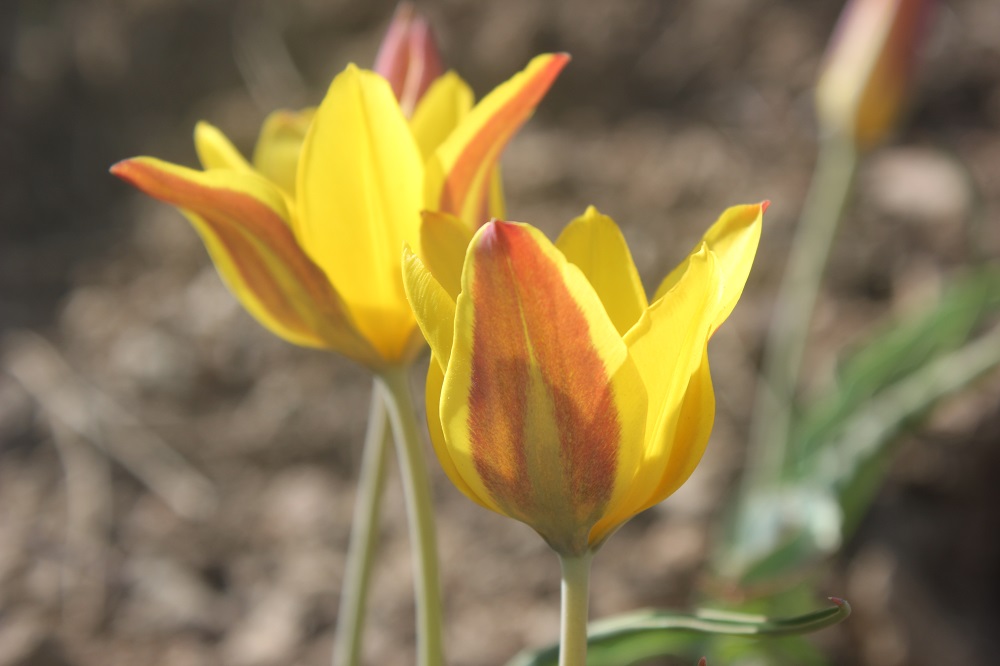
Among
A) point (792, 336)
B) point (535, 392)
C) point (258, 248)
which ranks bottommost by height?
point (535, 392)

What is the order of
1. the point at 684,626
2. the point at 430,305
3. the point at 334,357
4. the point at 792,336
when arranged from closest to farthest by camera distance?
the point at 430,305 → the point at 684,626 → the point at 792,336 → the point at 334,357

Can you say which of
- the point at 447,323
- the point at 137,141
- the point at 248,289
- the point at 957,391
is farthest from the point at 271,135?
the point at 137,141

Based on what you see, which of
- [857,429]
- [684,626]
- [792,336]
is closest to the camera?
[684,626]

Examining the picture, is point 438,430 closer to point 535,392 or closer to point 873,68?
point 535,392

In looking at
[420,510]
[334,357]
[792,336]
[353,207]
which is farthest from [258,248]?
[334,357]

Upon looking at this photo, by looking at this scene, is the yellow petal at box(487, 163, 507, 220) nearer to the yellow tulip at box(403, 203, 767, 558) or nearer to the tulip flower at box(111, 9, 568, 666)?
the tulip flower at box(111, 9, 568, 666)

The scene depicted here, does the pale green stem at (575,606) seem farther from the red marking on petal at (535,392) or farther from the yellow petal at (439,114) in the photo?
the yellow petal at (439,114)
